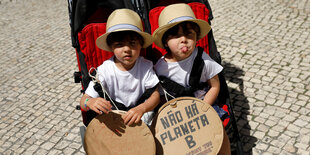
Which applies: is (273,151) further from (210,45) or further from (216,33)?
(216,33)

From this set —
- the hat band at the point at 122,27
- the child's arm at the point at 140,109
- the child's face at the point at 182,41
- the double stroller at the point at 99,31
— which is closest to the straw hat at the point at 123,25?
the hat band at the point at 122,27

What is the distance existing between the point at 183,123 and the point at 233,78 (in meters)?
2.69

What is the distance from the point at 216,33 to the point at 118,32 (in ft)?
13.6

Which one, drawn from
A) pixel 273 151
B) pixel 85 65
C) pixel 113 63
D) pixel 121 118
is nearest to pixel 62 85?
pixel 85 65

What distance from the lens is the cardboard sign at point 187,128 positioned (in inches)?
109

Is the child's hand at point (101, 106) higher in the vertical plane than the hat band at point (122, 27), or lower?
lower

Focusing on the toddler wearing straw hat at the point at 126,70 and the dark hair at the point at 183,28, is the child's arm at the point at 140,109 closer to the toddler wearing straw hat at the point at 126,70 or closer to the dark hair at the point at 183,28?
the toddler wearing straw hat at the point at 126,70

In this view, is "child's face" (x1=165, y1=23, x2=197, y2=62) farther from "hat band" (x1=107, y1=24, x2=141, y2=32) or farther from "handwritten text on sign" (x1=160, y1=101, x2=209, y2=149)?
"handwritten text on sign" (x1=160, y1=101, x2=209, y2=149)

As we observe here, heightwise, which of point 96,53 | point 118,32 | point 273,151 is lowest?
point 273,151

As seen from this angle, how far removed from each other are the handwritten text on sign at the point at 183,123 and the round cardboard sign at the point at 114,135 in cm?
20

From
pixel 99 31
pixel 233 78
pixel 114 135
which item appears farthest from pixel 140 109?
pixel 233 78

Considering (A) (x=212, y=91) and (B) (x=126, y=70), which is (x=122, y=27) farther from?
(A) (x=212, y=91)

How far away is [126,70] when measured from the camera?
311cm

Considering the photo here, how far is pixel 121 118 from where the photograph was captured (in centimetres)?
270
